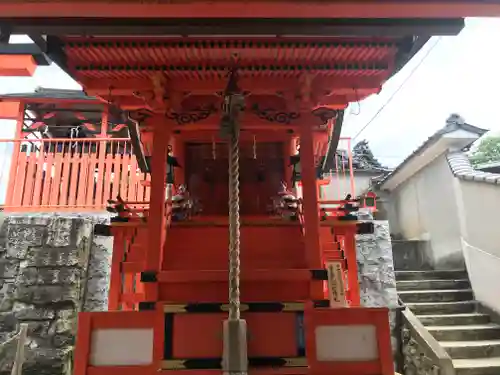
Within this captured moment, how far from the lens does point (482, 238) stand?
8.37m

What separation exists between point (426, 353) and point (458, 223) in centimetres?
380

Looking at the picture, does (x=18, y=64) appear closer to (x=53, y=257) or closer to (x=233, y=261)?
(x=233, y=261)

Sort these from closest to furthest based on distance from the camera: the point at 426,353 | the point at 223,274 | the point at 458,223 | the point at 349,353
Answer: the point at 349,353 → the point at 223,274 → the point at 426,353 → the point at 458,223

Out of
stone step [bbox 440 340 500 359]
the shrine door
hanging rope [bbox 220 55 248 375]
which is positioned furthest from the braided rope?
stone step [bbox 440 340 500 359]

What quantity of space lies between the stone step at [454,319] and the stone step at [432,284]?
1084mm

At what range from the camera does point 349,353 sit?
3.57 metres

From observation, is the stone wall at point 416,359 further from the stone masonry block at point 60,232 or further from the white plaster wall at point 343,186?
the stone masonry block at point 60,232

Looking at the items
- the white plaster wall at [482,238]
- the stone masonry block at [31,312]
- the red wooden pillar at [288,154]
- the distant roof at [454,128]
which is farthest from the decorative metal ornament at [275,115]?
the distant roof at [454,128]

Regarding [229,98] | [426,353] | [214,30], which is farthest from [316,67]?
[426,353]

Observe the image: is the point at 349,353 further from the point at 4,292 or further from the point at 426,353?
the point at 4,292

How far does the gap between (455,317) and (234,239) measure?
6.42m

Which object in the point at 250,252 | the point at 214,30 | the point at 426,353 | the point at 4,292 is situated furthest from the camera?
the point at 4,292

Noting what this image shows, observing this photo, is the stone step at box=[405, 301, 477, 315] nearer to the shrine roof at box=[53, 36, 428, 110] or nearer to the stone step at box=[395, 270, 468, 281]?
the stone step at box=[395, 270, 468, 281]

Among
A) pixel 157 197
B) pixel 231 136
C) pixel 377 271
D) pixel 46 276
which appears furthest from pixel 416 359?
pixel 46 276
